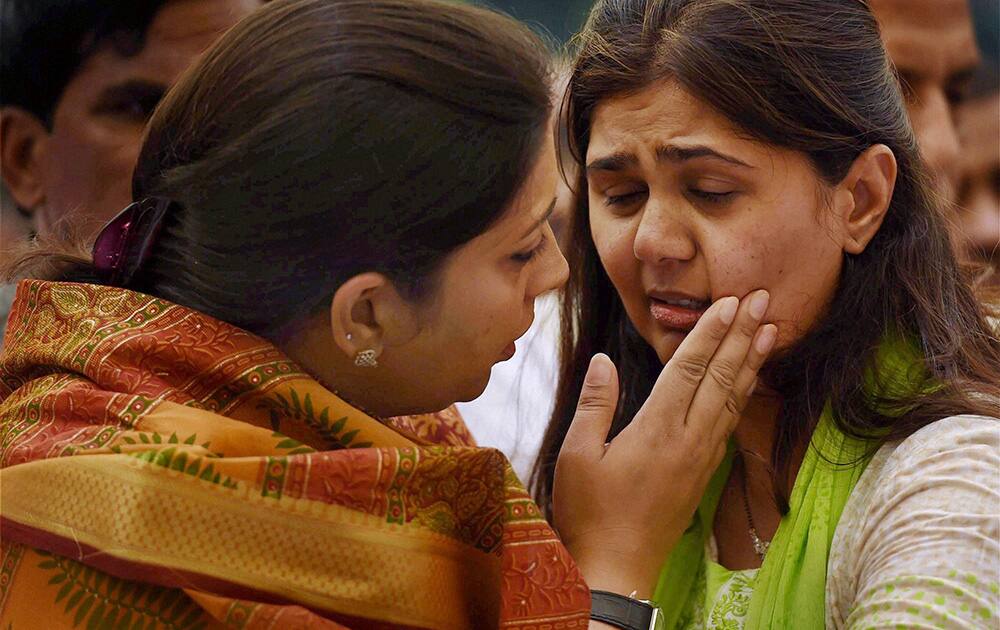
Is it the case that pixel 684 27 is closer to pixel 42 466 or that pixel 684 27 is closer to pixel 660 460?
pixel 660 460

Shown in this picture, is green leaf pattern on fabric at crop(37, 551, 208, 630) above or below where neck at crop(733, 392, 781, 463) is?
below

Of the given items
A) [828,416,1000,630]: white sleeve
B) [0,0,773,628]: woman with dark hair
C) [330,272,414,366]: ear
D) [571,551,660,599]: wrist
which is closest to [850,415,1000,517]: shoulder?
[828,416,1000,630]: white sleeve

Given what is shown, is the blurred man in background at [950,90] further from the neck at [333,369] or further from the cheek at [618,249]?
the neck at [333,369]

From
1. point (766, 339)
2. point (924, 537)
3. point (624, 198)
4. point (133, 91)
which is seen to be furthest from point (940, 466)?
point (133, 91)

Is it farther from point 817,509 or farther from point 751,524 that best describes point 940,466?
point 751,524

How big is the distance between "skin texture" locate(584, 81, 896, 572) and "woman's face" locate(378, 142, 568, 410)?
0.24 meters

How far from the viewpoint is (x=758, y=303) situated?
2225mm

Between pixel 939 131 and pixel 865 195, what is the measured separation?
7.08ft

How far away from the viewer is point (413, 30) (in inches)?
74.7

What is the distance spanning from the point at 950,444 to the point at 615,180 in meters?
0.81

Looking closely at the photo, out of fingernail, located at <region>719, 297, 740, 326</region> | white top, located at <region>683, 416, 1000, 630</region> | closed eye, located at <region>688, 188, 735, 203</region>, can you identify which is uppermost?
closed eye, located at <region>688, 188, 735, 203</region>

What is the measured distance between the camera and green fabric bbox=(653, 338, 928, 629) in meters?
2.07

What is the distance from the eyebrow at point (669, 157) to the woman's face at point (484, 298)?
230 millimetres

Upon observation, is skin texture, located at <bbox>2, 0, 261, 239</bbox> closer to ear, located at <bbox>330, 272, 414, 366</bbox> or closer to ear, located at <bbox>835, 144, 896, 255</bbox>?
ear, located at <bbox>330, 272, 414, 366</bbox>
